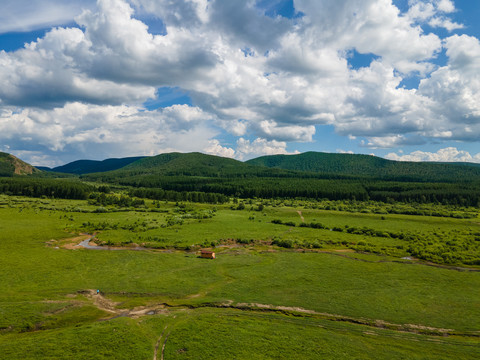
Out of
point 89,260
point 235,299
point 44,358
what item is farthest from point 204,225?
point 44,358

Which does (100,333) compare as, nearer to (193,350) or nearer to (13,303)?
(193,350)

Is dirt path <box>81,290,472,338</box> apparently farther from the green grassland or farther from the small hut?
the small hut

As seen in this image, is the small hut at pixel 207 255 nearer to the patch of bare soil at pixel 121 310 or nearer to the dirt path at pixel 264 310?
the dirt path at pixel 264 310

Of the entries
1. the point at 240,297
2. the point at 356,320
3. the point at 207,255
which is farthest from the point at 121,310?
the point at 356,320

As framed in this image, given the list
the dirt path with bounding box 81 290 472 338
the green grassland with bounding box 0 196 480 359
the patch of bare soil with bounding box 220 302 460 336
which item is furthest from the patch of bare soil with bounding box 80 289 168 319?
the patch of bare soil with bounding box 220 302 460 336

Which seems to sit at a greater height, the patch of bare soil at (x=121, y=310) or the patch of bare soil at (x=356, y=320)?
the patch of bare soil at (x=356, y=320)

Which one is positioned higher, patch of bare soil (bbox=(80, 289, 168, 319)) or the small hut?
the small hut

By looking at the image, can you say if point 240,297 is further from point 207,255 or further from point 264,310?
point 207,255

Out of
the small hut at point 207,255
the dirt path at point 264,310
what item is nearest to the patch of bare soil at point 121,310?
the dirt path at point 264,310
